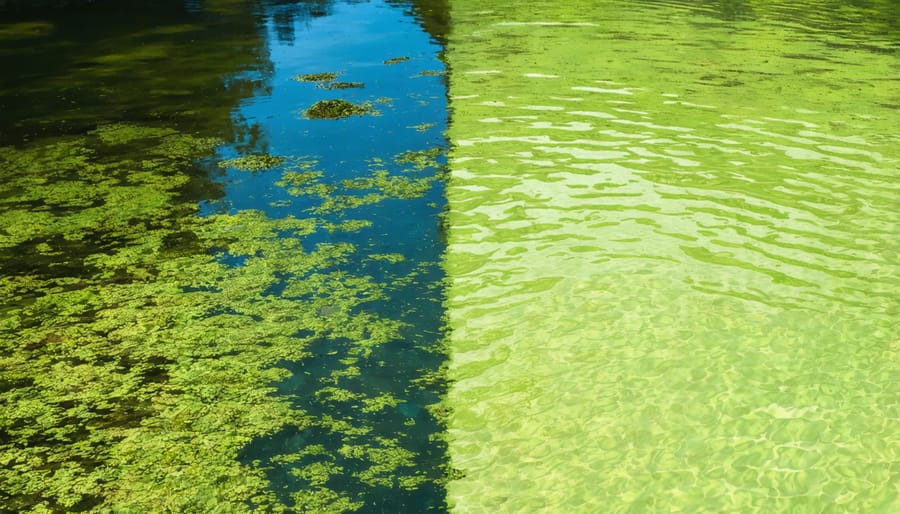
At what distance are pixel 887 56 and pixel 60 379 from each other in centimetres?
791

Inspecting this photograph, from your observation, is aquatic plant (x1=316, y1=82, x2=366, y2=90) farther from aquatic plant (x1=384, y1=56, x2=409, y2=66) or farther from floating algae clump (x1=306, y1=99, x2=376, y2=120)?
aquatic plant (x1=384, y1=56, x2=409, y2=66)

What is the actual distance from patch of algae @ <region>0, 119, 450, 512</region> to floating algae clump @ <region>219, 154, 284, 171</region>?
43 centimetres

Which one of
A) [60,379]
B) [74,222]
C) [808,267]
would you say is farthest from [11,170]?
[808,267]

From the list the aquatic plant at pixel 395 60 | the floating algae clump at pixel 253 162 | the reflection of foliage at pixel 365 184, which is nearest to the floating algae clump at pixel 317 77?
the aquatic plant at pixel 395 60

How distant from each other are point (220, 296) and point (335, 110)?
2.91 m

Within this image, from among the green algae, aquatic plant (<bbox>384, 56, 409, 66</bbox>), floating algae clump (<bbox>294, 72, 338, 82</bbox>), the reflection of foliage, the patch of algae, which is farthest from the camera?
aquatic plant (<bbox>384, 56, 409, 66</bbox>)

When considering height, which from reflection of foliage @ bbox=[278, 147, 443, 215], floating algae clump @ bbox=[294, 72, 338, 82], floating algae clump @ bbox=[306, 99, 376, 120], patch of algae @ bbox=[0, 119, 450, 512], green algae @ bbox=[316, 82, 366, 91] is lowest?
patch of algae @ bbox=[0, 119, 450, 512]

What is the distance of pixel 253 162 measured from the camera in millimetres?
4770

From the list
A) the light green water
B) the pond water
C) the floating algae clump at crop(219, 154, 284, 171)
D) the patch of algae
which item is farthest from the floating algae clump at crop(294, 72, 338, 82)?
the patch of algae

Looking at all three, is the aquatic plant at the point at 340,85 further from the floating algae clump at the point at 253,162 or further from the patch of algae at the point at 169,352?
the patch of algae at the point at 169,352

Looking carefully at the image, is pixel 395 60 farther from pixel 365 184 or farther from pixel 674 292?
pixel 674 292

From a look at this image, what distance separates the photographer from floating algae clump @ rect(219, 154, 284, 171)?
4.70 m

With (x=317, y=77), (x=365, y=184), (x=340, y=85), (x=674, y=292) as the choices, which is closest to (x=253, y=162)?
(x=365, y=184)

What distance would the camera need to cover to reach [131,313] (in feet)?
10.1
